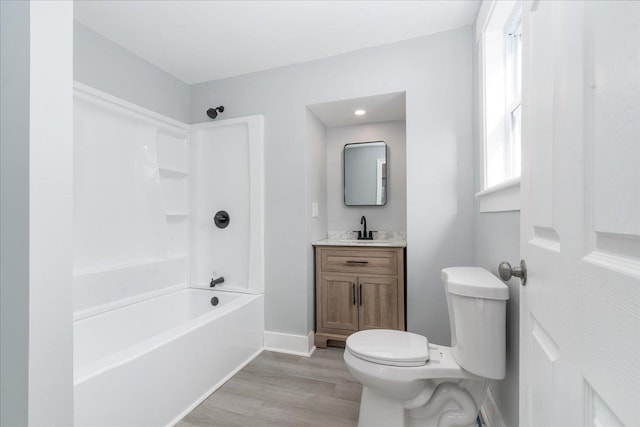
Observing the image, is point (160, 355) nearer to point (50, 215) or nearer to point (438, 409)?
point (50, 215)

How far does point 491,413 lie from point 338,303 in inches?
47.0

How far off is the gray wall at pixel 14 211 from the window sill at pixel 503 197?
1.53m

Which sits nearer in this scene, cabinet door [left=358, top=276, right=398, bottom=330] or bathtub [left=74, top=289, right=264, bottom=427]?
bathtub [left=74, top=289, right=264, bottom=427]

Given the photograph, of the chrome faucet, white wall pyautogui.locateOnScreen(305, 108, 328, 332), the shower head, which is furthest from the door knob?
the shower head

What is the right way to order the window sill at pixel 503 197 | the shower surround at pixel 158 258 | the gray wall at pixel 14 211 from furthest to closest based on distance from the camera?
the shower surround at pixel 158 258
the window sill at pixel 503 197
the gray wall at pixel 14 211

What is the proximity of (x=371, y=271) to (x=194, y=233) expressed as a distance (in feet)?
5.53

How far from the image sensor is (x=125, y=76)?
217cm

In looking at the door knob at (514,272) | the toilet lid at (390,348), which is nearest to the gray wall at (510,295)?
the toilet lid at (390,348)

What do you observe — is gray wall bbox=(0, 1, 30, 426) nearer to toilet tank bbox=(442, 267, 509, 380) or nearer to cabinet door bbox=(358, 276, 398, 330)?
toilet tank bbox=(442, 267, 509, 380)

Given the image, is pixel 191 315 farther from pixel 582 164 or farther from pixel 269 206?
pixel 582 164

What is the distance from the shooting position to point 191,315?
2572 mm

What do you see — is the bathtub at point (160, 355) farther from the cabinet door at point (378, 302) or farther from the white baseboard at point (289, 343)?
the cabinet door at point (378, 302)

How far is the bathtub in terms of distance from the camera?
1.24 meters

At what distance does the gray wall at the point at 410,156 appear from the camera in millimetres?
1996
